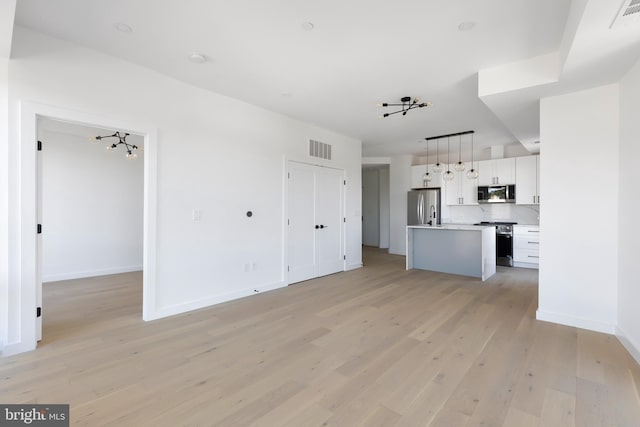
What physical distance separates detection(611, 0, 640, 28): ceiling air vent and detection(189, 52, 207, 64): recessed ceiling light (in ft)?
11.3

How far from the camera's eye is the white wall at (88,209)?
5473 millimetres

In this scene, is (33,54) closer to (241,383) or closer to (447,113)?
(241,383)

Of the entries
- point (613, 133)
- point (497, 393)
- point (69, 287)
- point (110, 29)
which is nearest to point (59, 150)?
point (69, 287)

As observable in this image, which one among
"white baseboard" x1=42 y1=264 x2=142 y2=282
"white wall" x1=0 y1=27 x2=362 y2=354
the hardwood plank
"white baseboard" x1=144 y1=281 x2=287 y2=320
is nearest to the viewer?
the hardwood plank

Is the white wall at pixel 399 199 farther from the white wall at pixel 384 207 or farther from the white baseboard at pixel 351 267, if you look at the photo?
the white baseboard at pixel 351 267

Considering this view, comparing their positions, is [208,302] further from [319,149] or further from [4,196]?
[319,149]

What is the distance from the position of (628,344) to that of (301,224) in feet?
14.1

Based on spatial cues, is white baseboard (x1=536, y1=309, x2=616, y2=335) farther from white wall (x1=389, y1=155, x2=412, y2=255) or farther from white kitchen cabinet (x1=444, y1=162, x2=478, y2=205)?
white wall (x1=389, y1=155, x2=412, y2=255)

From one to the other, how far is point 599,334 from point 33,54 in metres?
6.24

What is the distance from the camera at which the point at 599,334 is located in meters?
3.11

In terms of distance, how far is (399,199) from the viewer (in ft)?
28.8

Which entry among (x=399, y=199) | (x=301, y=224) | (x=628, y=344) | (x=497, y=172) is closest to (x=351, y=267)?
(x=301, y=224)

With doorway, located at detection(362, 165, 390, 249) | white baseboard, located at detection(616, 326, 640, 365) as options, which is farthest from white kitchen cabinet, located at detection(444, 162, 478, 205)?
white baseboard, located at detection(616, 326, 640, 365)

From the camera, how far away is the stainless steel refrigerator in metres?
8.05
